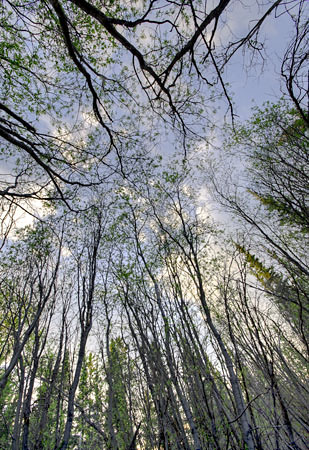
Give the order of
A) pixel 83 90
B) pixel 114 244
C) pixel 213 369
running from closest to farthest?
pixel 83 90, pixel 213 369, pixel 114 244

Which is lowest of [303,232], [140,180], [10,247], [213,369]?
[213,369]

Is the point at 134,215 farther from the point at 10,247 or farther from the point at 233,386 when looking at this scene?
the point at 233,386

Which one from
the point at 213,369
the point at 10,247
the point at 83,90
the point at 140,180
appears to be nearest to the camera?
the point at 83,90

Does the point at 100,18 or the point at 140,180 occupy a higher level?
the point at 140,180

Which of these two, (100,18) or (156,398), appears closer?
(100,18)

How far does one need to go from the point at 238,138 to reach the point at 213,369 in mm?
7900

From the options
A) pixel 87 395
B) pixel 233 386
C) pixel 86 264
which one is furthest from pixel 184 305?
pixel 87 395

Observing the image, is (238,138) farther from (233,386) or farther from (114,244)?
(233,386)

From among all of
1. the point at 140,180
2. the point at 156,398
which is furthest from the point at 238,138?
the point at 156,398

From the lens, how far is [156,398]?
4.57m

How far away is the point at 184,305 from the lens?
6238 mm

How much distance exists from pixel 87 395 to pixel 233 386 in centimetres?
820

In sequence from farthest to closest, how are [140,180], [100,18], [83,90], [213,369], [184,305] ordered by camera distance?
1. [140,180]
2. [184,305]
3. [213,369]
4. [83,90]
5. [100,18]

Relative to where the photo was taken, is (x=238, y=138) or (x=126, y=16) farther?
(x=238, y=138)
